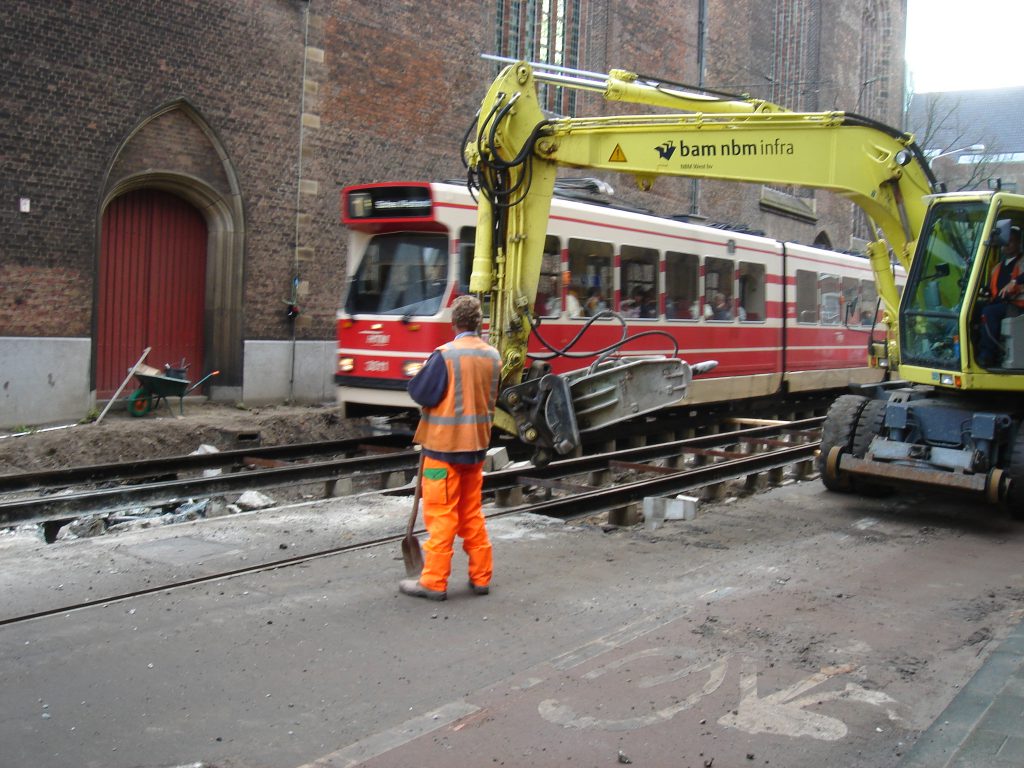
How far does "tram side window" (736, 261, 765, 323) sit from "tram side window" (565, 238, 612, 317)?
353 cm

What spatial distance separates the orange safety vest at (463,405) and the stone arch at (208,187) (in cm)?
1145

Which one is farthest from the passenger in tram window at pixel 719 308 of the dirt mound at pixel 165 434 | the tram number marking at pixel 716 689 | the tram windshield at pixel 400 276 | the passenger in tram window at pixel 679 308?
the tram number marking at pixel 716 689

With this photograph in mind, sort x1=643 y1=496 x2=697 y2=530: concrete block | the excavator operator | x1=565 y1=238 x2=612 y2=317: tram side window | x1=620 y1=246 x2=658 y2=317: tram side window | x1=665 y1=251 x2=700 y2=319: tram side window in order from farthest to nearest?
x1=665 y1=251 x2=700 y2=319: tram side window → x1=620 y1=246 x2=658 y2=317: tram side window → x1=565 y1=238 x2=612 y2=317: tram side window → the excavator operator → x1=643 y1=496 x2=697 y2=530: concrete block

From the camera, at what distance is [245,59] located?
17.4 meters

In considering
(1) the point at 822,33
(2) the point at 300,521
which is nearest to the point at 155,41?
A: (2) the point at 300,521

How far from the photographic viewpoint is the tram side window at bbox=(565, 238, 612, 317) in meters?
12.9

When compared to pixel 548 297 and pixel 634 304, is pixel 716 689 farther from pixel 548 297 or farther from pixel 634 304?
pixel 634 304

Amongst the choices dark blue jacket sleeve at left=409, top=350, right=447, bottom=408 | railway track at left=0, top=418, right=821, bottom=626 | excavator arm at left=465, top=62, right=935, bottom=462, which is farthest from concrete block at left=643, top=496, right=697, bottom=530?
dark blue jacket sleeve at left=409, top=350, right=447, bottom=408

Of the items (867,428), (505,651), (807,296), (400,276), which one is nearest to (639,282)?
(400,276)

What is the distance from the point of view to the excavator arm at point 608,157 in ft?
29.7

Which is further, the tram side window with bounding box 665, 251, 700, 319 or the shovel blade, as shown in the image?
the tram side window with bounding box 665, 251, 700, 319

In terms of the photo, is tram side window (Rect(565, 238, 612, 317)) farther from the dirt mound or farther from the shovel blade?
the shovel blade

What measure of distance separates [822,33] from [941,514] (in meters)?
32.3

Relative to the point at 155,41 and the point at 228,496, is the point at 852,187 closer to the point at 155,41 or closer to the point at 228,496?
the point at 228,496
